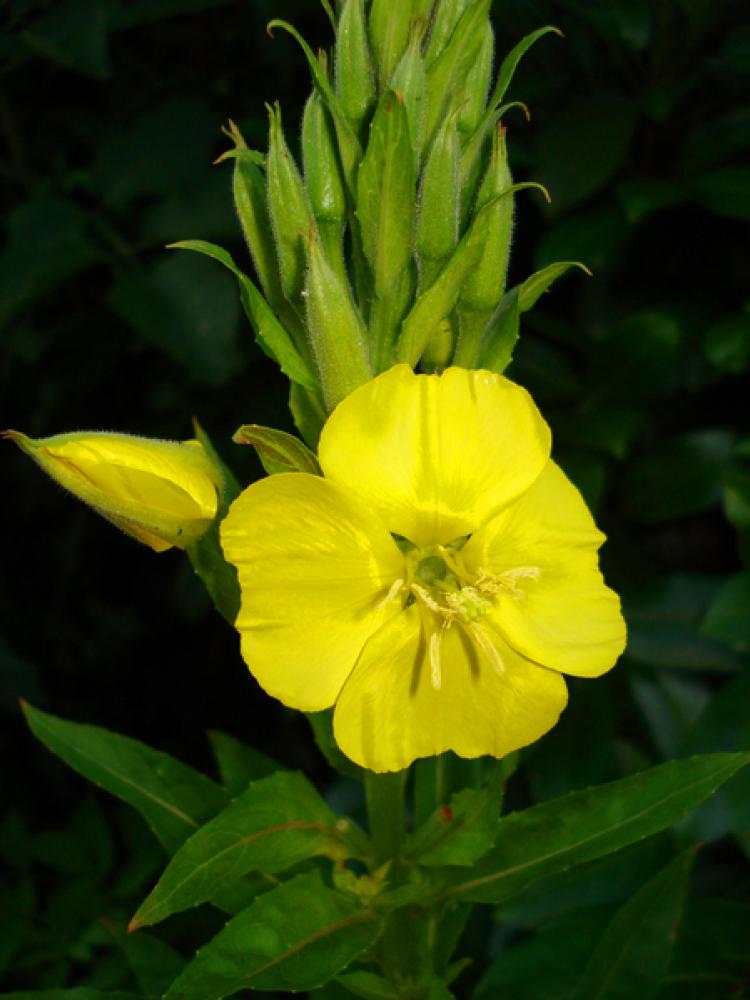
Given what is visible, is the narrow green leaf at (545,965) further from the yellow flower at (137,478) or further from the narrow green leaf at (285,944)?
the yellow flower at (137,478)

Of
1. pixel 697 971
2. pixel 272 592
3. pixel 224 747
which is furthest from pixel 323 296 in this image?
pixel 697 971

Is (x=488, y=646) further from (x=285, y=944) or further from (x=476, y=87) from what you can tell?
(x=476, y=87)

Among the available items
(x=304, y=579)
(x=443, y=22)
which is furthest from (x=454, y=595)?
(x=443, y=22)

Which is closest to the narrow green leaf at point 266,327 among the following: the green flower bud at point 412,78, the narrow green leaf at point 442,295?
the narrow green leaf at point 442,295

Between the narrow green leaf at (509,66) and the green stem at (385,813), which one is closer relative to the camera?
the narrow green leaf at (509,66)

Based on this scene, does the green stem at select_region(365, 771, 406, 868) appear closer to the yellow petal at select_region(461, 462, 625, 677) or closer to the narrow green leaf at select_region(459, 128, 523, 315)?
the yellow petal at select_region(461, 462, 625, 677)
